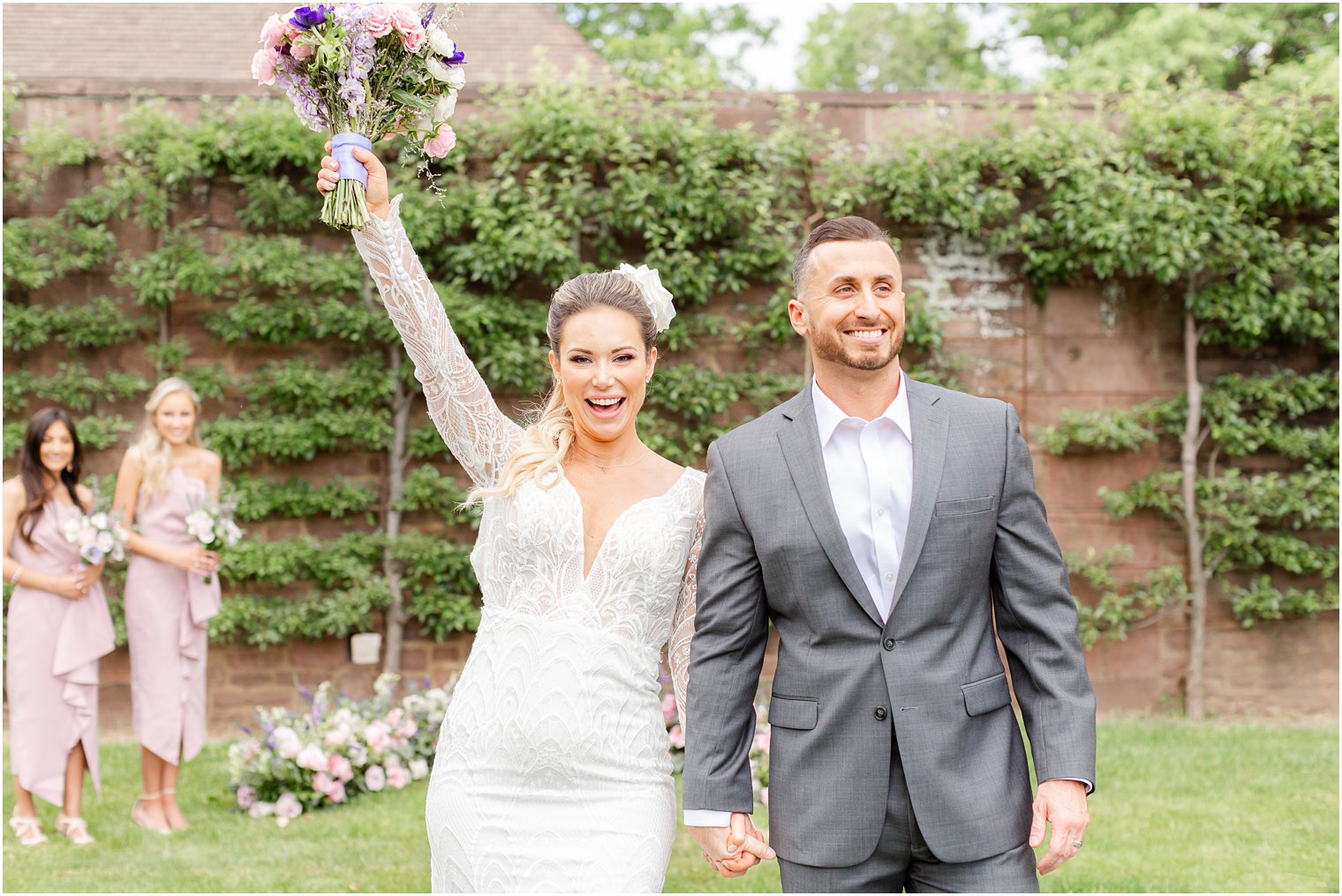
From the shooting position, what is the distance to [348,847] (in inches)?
195

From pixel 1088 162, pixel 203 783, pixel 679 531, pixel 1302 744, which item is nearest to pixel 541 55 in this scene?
pixel 1088 162

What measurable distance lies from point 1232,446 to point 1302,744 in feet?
6.11

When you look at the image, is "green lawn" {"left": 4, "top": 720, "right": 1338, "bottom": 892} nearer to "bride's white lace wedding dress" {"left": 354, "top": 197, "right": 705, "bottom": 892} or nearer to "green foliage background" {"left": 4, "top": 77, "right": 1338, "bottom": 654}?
"green foliage background" {"left": 4, "top": 77, "right": 1338, "bottom": 654}

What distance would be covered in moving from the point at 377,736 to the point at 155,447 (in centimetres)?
174

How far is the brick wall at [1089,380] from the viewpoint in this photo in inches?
293

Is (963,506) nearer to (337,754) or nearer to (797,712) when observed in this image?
(797,712)

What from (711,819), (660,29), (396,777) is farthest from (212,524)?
(660,29)

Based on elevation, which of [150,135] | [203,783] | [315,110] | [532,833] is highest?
[150,135]

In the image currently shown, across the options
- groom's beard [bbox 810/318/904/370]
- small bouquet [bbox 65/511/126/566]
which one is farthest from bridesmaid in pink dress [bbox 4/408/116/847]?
groom's beard [bbox 810/318/904/370]

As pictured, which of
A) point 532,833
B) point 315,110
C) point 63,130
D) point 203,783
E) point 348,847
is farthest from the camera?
point 63,130

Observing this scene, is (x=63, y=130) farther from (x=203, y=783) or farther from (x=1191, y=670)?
(x=1191, y=670)

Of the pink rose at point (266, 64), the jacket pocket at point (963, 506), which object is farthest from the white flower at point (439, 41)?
the jacket pocket at point (963, 506)

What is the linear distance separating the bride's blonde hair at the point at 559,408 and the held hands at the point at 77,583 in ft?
11.7

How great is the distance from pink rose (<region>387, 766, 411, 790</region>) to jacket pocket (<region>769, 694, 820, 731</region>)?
12.6ft
